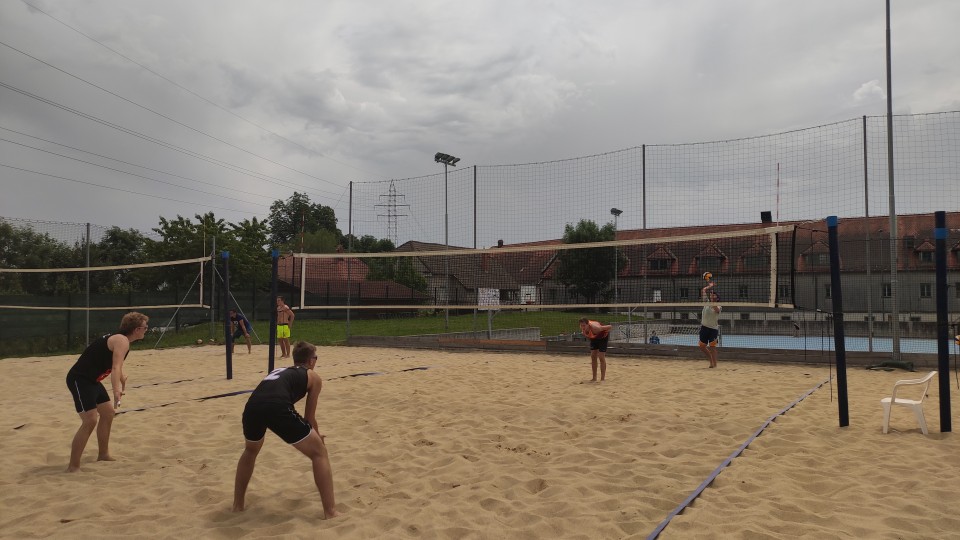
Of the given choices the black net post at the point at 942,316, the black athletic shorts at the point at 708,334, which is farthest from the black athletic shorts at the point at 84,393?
the black athletic shorts at the point at 708,334

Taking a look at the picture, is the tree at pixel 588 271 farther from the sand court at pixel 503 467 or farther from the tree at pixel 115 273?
the tree at pixel 115 273

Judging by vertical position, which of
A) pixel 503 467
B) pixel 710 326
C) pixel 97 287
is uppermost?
pixel 97 287

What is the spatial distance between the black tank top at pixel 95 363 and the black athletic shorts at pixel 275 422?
6.42 feet

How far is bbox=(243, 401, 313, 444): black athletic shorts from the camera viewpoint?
11.3 feet

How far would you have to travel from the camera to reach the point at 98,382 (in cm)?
471

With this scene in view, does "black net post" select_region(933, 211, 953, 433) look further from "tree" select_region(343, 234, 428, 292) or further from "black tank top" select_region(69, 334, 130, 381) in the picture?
"tree" select_region(343, 234, 428, 292)

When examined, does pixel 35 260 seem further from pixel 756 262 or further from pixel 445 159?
pixel 756 262

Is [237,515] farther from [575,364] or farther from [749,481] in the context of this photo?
[575,364]

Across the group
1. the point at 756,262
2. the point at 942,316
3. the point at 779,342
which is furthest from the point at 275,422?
the point at 779,342

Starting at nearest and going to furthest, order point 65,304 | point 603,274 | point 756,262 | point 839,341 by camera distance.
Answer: point 839,341
point 756,262
point 65,304
point 603,274

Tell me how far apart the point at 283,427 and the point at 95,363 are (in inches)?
88.3

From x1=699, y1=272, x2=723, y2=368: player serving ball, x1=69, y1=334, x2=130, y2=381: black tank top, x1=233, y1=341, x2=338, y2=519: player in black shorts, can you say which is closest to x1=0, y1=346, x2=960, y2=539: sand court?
x1=233, y1=341, x2=338, y2=519: player in black shorts

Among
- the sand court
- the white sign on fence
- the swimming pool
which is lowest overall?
the swimming pool

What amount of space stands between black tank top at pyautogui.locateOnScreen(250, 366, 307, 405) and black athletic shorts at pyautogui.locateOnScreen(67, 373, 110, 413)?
6.30ft
